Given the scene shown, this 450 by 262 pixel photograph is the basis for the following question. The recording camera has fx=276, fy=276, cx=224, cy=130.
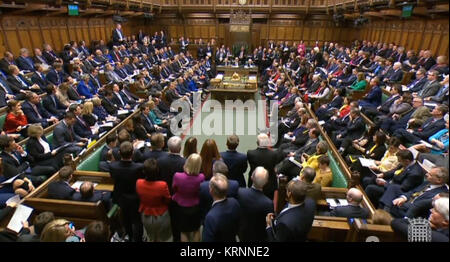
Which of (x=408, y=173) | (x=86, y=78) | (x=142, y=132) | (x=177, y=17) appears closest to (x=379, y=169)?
(x=408, y=173)

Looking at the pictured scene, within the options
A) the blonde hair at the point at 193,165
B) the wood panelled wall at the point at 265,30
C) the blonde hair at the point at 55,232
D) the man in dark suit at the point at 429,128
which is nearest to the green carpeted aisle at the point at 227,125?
the man in dark suit at the point at 429,128

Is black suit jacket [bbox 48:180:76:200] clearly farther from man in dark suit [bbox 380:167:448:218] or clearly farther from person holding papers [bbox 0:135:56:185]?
man in dark suit [bbox 380:167:448:218]

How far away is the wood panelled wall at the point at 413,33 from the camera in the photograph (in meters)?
8.52

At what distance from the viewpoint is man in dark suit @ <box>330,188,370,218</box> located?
263 cm

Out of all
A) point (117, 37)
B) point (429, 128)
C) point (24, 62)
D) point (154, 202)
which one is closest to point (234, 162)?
point (154, 202)

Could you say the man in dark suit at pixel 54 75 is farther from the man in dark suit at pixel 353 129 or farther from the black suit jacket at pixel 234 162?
the man in dark suit at pixel 353 129

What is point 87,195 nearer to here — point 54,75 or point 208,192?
point 208,192

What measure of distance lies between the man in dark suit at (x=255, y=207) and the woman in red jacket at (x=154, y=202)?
727mm

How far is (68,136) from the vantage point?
4.51m

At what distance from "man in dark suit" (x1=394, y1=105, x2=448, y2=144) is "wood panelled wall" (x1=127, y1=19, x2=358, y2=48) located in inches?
534

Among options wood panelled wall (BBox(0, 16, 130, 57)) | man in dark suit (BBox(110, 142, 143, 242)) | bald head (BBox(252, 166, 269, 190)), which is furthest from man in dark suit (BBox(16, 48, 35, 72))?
bald head (BBox(252, 166, 269, 190))

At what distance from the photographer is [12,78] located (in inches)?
242

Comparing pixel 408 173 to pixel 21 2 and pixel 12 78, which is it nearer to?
pixel 12 78

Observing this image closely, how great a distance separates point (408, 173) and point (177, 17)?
1689cm
